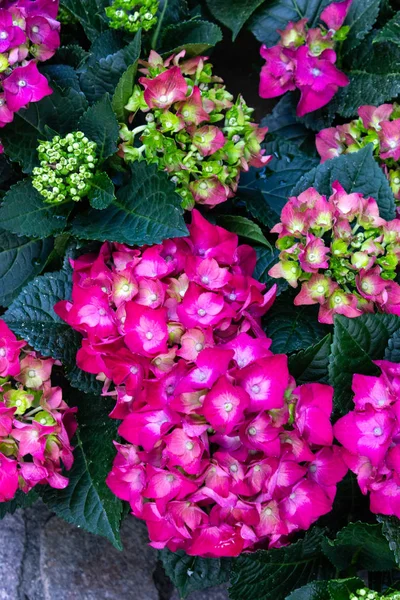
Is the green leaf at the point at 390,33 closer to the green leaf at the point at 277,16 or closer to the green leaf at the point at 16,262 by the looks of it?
the green leaf at the point at 277,16

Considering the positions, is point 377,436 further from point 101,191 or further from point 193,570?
point 101,191

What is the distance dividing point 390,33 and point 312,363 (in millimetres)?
639

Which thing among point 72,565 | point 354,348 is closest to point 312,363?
point 354,348

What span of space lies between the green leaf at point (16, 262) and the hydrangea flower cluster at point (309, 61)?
0.53m

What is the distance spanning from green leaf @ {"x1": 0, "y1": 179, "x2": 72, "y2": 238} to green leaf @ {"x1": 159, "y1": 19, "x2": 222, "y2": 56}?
1.10 feet

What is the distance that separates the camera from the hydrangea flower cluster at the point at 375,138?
4.03 feet

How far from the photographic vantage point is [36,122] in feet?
3.95

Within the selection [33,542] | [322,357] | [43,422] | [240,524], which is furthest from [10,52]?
[33,542]

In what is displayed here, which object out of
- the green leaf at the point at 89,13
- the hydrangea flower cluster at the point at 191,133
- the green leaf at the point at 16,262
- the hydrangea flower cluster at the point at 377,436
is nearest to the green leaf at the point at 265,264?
the hydrangea flower cluster at the point at 191,133

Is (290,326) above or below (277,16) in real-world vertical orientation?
below

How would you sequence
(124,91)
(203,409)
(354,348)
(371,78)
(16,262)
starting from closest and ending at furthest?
(203,409), (354,348), (124,91), (16,262), (371,78)

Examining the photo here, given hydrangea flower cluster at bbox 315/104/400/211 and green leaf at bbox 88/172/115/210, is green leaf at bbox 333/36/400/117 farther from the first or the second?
green leaf at bbox 88/172/115/210

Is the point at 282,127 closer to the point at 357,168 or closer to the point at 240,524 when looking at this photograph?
the point at 357,168

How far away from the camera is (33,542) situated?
1398mm
